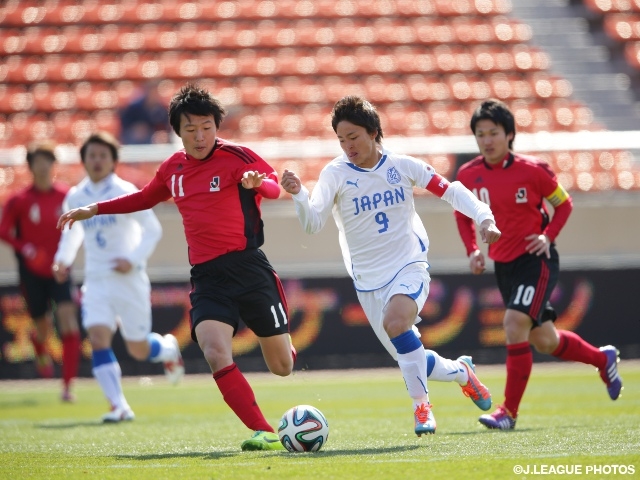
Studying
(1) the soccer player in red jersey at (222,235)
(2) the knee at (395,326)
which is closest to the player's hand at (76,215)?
Result: (1) the soccer player in red jersey at (222,235)

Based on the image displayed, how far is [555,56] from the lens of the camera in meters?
19.8

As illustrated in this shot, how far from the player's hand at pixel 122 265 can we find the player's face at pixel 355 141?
10.8 ft

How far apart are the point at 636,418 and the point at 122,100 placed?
1279 cm

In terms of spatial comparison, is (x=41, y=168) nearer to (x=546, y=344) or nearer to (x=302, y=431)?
(x=546, y=344)

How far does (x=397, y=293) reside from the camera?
663 centimetres

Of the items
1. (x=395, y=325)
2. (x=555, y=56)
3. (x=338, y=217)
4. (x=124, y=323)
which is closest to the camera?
(x=395, y=325)

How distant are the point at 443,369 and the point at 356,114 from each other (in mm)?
1849

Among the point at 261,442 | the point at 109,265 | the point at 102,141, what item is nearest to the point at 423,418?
the point at 261,442

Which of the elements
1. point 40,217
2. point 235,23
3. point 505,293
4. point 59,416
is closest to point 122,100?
point 235,23

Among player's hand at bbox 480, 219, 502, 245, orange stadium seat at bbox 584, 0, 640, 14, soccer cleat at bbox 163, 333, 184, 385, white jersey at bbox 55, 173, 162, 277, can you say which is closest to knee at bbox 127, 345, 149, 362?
soccer cleat at bbox 163, 333, 184, 385

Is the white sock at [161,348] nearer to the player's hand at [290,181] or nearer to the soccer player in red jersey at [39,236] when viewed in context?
the soccer player in red jersey at [39,236]

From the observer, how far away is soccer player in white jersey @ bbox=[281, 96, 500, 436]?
657cm

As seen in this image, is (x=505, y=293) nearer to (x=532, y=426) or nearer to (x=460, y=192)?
(x=532, y=426)

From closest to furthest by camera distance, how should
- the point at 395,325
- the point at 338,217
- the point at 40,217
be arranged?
1. the point at 395,325
2. the point at 338,217
3. the point at 40,217
